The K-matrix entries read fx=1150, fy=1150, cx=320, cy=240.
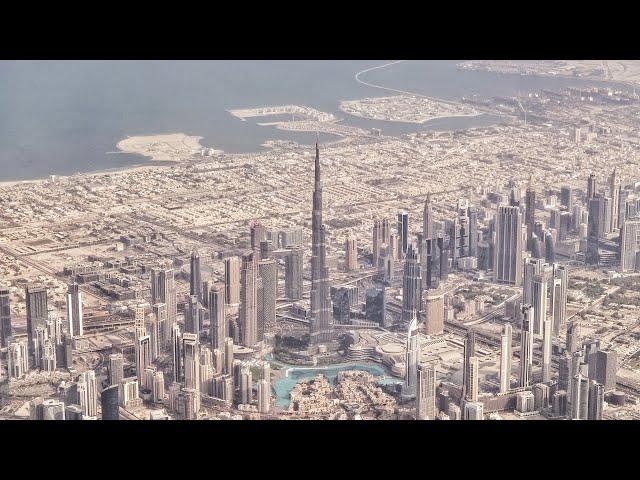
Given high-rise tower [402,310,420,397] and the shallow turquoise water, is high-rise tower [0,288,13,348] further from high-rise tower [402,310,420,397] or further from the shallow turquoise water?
high-rise tower [402,310,420,397]

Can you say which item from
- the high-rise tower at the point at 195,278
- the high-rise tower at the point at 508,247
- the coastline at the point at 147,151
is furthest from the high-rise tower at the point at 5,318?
the high-rise tower at the point at 508,247

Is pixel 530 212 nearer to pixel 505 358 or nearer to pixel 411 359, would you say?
pixel 505 358

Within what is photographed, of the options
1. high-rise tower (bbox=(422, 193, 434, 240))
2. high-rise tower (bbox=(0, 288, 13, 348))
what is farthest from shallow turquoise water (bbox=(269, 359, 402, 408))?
high-rise tower (bbox=(422, 193, 434, 240))

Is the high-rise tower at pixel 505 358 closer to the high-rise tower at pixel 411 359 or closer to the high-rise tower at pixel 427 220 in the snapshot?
the high-rise tower at pixel 411 359

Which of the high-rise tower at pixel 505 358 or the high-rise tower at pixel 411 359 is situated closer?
the high-rise tower at pixel 411 359

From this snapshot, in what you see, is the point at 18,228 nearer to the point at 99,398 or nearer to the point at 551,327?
the point at 99,398
